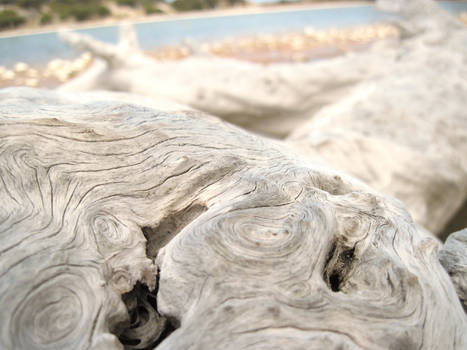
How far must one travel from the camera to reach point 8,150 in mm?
1347

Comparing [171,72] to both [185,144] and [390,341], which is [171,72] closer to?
[185,144]

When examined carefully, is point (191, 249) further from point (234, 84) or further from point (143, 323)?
point (234, 84)

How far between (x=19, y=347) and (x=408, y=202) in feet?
A: 8.69

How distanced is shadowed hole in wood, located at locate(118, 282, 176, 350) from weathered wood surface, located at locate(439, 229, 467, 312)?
1.00 meters

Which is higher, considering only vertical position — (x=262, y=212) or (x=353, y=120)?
(x=262, y=212)

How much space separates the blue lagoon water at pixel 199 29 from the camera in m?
5.21

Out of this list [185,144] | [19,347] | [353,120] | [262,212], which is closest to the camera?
[19,347]

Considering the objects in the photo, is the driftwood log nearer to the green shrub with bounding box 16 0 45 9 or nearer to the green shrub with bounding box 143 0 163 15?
the green shrub with bounding box 16 0 45 9

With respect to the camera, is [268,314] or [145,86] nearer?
[268,314]

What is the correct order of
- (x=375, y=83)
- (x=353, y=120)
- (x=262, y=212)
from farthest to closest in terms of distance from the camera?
(x=375, y=83) → (x=353, y=120) → (x=262, y=212)

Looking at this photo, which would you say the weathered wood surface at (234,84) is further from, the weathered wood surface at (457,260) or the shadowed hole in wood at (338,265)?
the shadowed hole in wood at (338,265)

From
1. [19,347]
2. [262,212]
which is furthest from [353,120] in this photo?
[19,347]

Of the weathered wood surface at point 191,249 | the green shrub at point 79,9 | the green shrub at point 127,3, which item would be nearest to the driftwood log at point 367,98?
the green shrub at point 79,9

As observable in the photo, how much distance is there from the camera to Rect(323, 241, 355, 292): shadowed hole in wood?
123 cm
